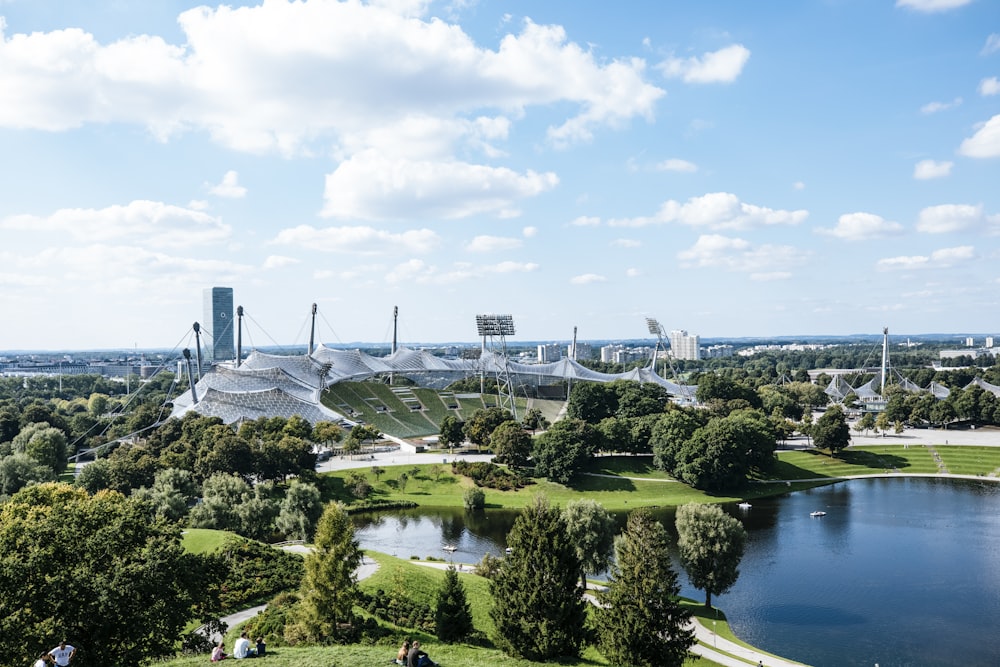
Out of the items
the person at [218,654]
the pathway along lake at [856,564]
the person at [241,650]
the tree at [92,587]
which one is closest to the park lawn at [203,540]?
the pathway along lake at [856,564]

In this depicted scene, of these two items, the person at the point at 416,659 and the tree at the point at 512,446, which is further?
the tree at the point at 512,446

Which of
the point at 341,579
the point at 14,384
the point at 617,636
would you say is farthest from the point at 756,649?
the point at 14,384

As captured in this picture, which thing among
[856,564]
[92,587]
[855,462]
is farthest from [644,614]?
[855,462]

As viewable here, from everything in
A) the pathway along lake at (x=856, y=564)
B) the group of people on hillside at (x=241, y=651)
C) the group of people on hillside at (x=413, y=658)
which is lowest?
the pathway along lake at (x=856, y=564)

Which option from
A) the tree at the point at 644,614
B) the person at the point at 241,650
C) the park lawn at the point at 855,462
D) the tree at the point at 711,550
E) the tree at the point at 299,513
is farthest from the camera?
the park lawn at the point at 855,462

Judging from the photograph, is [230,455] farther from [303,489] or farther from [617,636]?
[617,636]

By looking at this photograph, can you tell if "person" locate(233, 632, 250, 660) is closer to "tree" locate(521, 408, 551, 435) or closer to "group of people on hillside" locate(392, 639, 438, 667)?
"group of people on hillside" locate(392, 639, 438, 667)

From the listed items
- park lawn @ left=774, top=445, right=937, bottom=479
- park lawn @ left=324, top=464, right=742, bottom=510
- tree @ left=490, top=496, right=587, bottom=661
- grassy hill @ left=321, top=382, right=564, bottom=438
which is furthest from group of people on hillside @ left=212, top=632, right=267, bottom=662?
grassy hill @ left=321, top=382, right=564, bottom=438

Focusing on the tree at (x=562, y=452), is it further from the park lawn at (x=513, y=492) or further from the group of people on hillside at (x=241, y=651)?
the group of people on hillside at (x=241, y=651)
